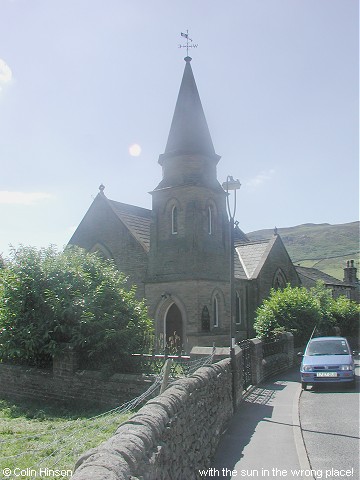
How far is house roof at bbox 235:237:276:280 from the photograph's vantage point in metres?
29.7

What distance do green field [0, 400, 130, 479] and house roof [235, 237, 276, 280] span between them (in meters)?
18.6

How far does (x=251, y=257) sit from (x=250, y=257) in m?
0.09

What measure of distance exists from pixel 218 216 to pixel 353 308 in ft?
41.8

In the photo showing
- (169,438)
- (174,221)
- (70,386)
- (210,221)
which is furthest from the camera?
(210,221)

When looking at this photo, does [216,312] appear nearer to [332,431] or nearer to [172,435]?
[332,431]

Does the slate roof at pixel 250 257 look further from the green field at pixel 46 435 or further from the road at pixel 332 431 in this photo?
the green field at pixel 46 435

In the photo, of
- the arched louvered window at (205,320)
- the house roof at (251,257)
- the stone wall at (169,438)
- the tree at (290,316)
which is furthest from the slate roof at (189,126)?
the stone wall at (169,438)

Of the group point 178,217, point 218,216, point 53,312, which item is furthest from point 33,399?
point 218,216

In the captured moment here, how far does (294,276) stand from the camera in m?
33.9

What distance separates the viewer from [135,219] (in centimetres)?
2839

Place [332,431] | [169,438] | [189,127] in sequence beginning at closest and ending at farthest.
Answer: [169,438], [332,431], [189,127]

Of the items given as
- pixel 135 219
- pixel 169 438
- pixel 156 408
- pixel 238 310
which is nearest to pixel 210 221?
pixel 135 219

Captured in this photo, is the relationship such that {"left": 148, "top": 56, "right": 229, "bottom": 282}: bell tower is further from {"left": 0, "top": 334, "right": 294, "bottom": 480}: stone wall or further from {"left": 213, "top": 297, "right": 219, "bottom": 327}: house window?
{"left": 0, "top": 334, "right": 294, "bottom": 480}: stone wall

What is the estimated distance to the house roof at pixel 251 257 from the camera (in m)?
29.7
